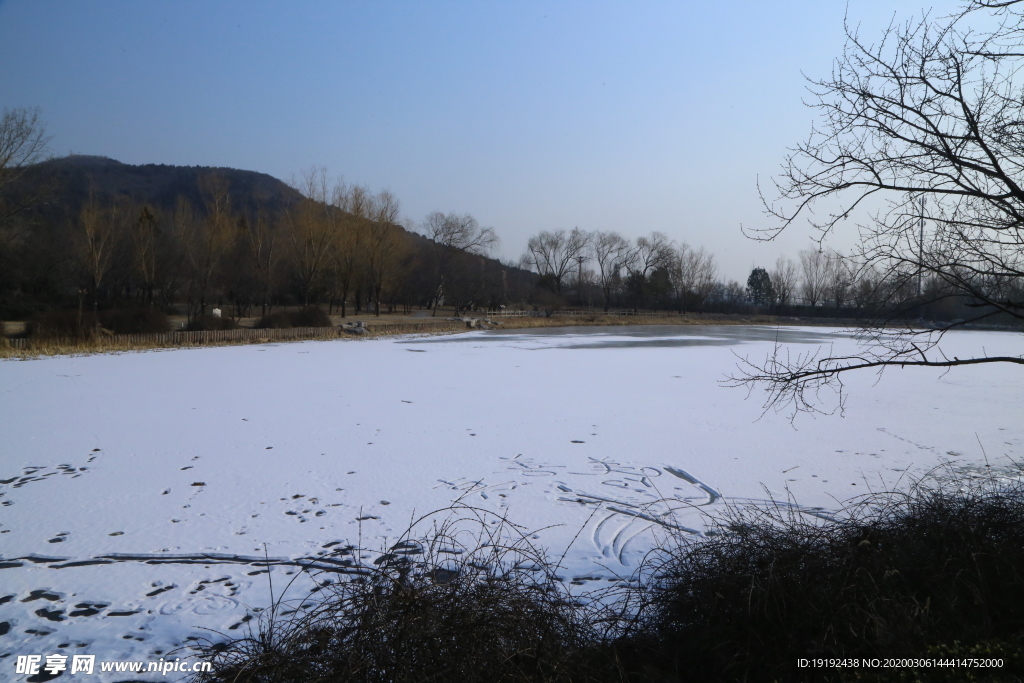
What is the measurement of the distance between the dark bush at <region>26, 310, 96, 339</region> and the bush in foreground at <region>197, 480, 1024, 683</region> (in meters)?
25.6

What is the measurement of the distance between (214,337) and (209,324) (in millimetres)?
4505

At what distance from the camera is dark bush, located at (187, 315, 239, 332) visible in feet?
108

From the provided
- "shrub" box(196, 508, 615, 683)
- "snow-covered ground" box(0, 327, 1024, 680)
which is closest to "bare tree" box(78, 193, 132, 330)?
"snow-covered ground" box(0, 327, 1024, 680)

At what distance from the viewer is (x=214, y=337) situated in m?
29.3

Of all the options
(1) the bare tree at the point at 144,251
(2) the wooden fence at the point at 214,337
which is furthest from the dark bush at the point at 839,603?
(1) the bare tree at the point at 144,251

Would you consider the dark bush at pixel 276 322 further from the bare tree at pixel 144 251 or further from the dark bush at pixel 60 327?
the dark bush at pixel 60 327

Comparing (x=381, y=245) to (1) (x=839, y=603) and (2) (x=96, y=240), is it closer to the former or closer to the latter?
(2) (x=96, y=240)

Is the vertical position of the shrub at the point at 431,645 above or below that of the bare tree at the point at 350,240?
below

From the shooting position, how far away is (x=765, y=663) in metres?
3.04

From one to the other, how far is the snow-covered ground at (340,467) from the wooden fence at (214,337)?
6.45m

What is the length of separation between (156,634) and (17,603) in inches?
48.4

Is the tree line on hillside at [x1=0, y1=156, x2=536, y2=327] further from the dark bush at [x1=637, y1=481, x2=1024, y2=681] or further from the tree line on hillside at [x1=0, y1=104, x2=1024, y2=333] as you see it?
the dark bush at [x1=637, y1=481, x2=1024, y2=681]

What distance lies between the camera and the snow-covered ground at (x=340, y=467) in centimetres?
494

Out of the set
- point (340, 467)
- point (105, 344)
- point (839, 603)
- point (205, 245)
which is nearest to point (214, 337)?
point (105, 344)
